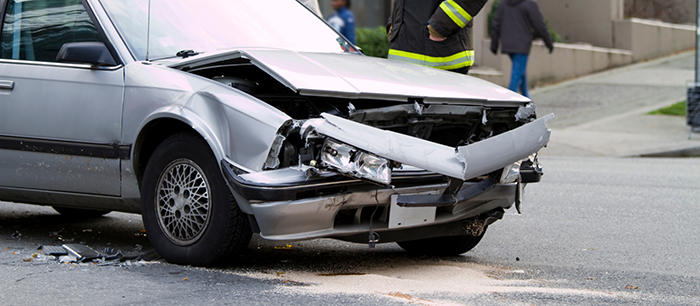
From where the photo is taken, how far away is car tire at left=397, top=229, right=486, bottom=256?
5.06 m

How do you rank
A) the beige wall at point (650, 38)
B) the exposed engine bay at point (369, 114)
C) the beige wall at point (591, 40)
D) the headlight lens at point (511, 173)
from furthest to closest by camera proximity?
the beige wall at point (650, 38) < the beige wall at point (591, 40) < the headlight lens at point (511, 173) < the exposed engine bay at point (369, 114)

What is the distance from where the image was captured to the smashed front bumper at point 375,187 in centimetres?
388

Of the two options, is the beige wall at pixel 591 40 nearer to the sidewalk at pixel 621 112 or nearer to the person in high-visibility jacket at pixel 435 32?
the sidewalk at pixel 621 112

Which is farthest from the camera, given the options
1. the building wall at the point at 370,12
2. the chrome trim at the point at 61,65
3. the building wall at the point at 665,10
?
the building wall at the point at 665,10

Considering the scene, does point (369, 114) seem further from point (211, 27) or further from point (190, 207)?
point (211, 27)

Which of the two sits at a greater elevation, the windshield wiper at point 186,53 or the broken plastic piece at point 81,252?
the windshield wiper at point 186,53

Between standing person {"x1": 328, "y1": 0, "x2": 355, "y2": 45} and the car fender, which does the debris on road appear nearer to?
the car fender

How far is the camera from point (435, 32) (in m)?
5.81

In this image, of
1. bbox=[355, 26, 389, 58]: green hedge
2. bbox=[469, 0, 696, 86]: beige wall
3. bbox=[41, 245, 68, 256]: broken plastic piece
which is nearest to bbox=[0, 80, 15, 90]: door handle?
bbox=[41, 245, 68, 256]: broken plastic piece

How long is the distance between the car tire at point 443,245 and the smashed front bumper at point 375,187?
0.74 metres

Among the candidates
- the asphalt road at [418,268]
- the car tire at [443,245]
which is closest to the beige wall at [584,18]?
the asphalt road at [418,268]

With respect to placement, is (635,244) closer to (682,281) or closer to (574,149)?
(682,281)

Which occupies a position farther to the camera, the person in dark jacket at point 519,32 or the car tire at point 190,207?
the person in dark jacket at point 519,32

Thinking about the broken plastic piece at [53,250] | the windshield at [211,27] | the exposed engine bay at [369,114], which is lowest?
the broken plastic piece at [53,250]
